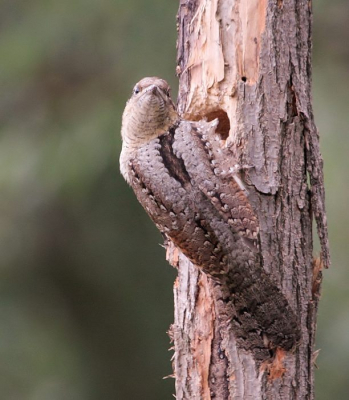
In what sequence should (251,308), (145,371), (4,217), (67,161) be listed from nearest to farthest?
(251,308)
(67,161)
(4,217)
(145,371)

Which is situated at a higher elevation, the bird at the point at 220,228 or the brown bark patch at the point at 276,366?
the bird at the point at 220,228

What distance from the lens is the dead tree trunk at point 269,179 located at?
10.6ft

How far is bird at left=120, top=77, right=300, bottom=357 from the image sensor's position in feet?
10.3

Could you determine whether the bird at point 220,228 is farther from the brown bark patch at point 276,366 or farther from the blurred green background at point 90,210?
the blurred green background at point 90,210

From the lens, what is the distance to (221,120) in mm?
3693

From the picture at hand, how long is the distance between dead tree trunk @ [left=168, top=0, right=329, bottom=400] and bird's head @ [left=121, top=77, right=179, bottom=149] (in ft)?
0.96

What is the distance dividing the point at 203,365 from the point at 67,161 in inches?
124

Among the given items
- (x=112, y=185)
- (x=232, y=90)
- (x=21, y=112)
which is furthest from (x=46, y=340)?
(x=232, y=90)

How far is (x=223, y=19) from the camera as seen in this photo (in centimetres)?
337

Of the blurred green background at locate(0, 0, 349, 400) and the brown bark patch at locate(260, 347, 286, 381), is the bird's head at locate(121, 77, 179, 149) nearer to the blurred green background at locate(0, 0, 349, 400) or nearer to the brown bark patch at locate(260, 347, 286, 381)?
Result: the brown bark patch at locate(260, 347, 286, 381)

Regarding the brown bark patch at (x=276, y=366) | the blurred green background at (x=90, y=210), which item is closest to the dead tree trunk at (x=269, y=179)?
the brown bark patch at (x=276, y=366)

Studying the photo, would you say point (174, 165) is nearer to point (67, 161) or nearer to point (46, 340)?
point (67, 161)

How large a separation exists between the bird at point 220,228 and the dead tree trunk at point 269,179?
0.07 meters

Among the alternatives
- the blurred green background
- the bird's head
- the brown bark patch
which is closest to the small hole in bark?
the bird's head
